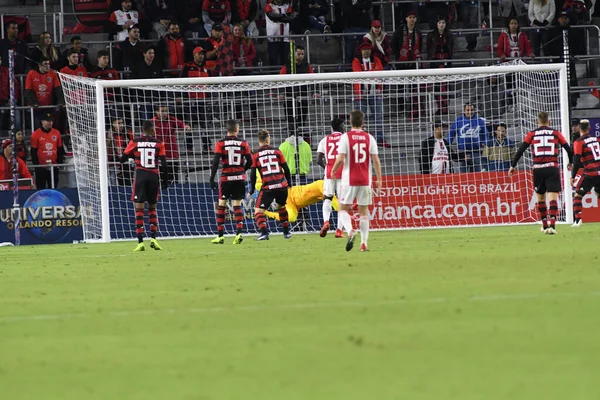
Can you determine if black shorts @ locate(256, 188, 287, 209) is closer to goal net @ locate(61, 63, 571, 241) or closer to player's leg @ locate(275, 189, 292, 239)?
player's leg @ locate(275, 189, 292, 239)

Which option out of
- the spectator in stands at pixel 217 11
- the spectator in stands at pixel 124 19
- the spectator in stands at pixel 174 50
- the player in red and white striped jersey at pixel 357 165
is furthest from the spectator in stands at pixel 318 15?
the player in red and white striped jersey at pixel 357 165

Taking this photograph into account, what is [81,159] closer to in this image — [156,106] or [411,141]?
[156,106]

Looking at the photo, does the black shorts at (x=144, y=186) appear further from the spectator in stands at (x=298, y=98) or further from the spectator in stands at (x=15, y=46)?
the spectator in stands at (x=15, y=46)

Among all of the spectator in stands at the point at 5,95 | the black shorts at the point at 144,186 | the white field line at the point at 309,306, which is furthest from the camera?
the spectator in stands at the point at 5,95

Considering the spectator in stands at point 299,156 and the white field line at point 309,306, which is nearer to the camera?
the white field line at point 309,306

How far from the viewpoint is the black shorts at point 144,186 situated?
58.7 ft

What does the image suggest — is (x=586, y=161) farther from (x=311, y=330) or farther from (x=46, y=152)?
(x=311, y=330)

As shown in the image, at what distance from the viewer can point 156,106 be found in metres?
24.1

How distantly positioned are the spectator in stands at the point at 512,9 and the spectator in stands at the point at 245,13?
6.48 meters

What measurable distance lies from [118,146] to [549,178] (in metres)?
8.55

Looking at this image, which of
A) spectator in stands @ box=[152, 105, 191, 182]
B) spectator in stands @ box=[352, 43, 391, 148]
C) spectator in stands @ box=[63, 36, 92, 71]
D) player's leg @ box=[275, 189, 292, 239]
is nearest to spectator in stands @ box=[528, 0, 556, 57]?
spectator in stands @ box=[352, 43, 391, 148]

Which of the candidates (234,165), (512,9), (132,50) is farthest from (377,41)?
(234,165)

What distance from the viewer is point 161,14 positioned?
26.6 m

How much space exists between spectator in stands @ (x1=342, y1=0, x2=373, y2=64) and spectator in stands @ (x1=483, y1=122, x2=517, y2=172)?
424 centimetres
